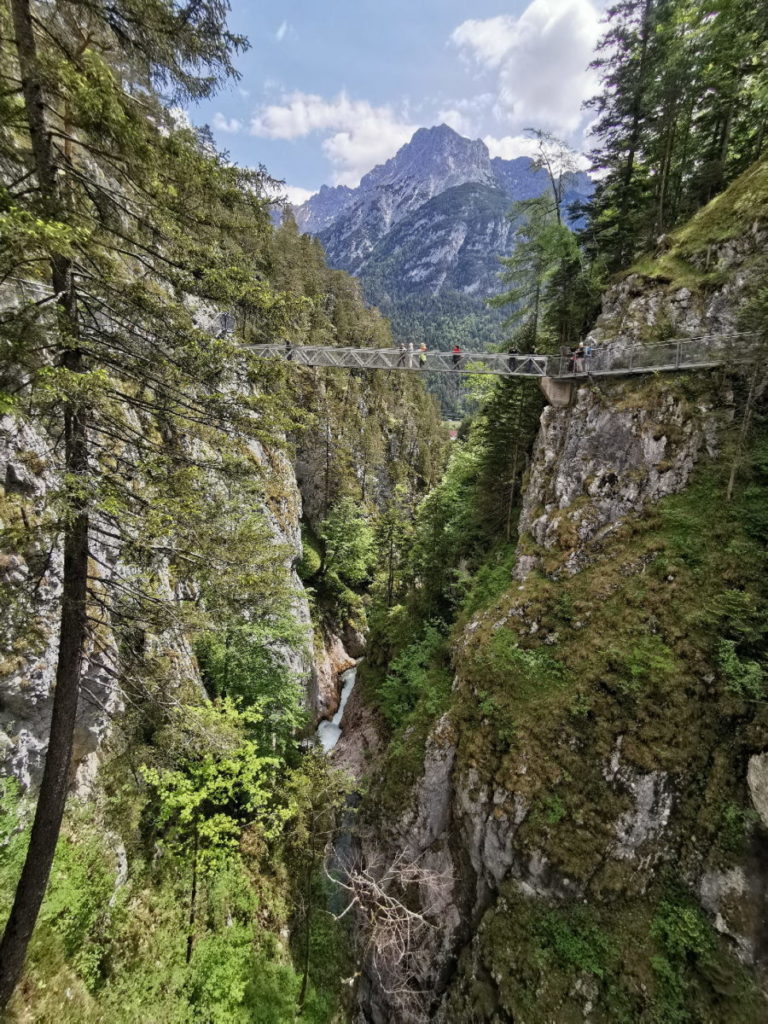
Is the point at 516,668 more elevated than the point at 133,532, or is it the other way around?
the point at 133,532

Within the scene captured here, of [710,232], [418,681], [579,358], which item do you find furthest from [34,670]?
[710,232]

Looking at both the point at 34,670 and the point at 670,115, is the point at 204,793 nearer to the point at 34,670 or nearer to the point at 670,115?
Answer: the point at 34,670

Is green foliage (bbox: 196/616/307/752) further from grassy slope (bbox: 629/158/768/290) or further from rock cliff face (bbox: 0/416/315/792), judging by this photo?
grassy slope (bbox: 629/158/768/290)

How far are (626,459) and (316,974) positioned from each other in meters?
16.2

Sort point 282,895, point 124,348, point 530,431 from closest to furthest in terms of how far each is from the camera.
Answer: point 124,348, point 282,895, point 530,431

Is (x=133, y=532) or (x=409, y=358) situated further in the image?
(x=409, y=358)

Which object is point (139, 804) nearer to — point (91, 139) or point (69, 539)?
point (69, 539)

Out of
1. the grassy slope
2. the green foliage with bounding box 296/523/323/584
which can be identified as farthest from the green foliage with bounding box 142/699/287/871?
the grassy slope

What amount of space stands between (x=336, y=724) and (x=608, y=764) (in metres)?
14.5

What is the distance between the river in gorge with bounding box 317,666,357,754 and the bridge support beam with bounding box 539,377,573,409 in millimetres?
15785

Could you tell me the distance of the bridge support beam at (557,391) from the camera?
15.5 metres

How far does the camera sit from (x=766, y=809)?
8008 millimetres

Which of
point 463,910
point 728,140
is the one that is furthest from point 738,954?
point 728,140

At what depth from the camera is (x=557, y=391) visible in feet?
51.6
